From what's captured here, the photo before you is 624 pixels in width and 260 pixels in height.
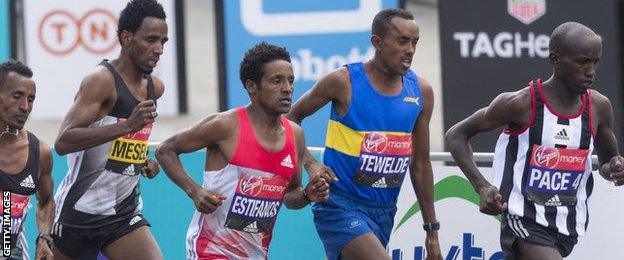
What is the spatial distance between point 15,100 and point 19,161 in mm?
321

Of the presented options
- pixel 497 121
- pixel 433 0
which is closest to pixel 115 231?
pixel 497 121

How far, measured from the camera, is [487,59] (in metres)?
12.1

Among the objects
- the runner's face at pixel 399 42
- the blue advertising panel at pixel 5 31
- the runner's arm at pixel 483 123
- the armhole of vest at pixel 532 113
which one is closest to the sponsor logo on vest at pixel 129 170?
the runner's face at pixel 399 42

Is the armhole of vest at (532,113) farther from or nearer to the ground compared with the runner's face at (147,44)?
nearer to the ground

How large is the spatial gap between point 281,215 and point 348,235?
1598 mm

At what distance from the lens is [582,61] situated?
338 inches

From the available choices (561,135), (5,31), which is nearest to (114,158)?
(561,135)

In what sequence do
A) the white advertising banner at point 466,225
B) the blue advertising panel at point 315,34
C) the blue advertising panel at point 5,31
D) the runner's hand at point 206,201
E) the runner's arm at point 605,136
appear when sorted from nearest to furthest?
the runner's hand at point 206,201, the runner's arm at point 605,136, the white advertising banner at point 466,225, the blue advertising panel at point 315,34, the blue advertising panel at point 5,31

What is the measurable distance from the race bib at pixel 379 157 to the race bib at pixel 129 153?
1227mm

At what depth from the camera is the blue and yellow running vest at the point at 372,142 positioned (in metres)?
9.27

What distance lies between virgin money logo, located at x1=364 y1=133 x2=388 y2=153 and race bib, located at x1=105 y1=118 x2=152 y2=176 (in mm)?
1241

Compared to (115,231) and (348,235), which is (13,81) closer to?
(115,231)

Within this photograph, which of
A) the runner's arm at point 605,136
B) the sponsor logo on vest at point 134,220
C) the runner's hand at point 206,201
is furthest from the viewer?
the sponsor logo on vest at point 134,220

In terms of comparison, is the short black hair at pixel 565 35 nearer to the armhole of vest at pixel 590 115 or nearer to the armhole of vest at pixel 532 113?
the armhole of vest at pixel 532 113
